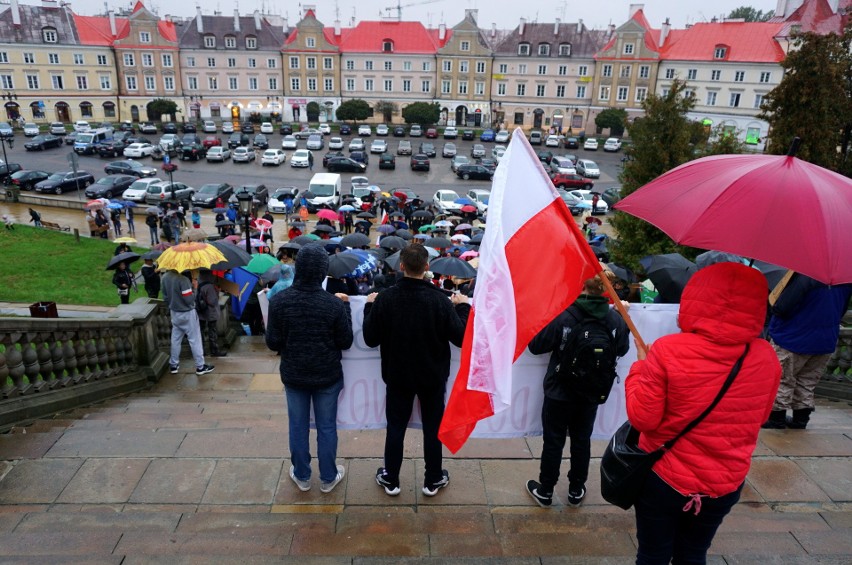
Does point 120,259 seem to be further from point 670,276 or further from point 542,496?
point 542,496

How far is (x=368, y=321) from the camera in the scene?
435cm

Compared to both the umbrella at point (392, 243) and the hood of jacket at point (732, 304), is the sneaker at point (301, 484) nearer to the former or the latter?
the hood of jacket at point (732, 304)

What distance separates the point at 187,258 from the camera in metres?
7.86

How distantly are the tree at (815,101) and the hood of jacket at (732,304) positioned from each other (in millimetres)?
15348

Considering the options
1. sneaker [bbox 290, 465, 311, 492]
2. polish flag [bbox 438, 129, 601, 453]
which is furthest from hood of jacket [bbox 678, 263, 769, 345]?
sneaker [bbox 290, 465, 311, 492]

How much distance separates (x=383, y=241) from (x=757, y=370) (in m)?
12.7

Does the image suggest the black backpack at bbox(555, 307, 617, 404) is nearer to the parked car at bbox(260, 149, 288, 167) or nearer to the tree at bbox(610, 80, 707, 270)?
the tree at bbox(610, 80, 707, 270)

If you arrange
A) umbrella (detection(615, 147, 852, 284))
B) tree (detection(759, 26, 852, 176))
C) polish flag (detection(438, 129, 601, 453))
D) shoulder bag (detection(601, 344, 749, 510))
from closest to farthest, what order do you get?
umbrella (detection(615, 147, 852, 284)), shoulder bag (detection(601, 344, 749, 510)), polish flag (detection(438, 129, 601, 453)), tree (detection(759, 26, 852, 176))

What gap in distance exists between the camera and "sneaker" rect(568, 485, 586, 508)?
15.1 ft

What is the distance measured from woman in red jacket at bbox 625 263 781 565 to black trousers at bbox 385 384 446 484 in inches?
65.6

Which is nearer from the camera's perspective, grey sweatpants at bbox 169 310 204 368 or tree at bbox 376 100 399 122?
grey sweatpants at bbox 169 310 204 368

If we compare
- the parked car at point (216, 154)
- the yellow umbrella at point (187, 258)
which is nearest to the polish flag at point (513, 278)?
the yellow umbrella at point (187, 258)

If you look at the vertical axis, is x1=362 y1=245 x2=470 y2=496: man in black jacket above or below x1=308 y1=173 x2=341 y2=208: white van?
A: above

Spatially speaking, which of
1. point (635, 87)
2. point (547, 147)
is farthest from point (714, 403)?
point (635, 87)
